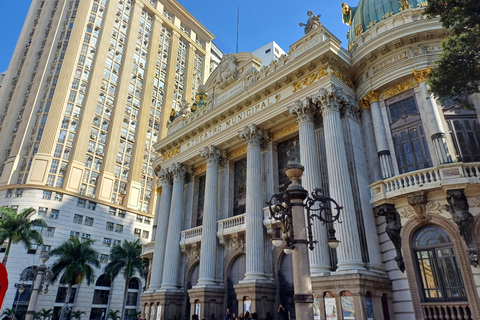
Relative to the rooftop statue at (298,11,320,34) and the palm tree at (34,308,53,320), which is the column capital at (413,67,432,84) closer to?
the rooftop statue at (298,11,320,34)

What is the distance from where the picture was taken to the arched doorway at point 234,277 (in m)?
22.1

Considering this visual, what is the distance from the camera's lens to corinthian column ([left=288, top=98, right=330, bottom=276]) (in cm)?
1670

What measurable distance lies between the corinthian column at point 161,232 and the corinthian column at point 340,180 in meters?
15.2

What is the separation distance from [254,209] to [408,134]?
375 inches

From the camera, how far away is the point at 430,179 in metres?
15.5

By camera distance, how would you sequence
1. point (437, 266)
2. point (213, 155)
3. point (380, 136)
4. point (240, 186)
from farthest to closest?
point (213, 155) → point (240, 186) → point (380, 136) → point (437, 266)

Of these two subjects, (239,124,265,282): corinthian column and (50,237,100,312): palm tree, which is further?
(50,237,100,312): palm tree

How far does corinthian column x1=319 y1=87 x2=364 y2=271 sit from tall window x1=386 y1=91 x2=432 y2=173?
9.22ft

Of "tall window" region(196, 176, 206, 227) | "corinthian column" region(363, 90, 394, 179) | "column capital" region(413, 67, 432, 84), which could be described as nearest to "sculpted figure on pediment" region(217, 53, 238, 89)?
"tall window" region(196, 176, 206, 227)

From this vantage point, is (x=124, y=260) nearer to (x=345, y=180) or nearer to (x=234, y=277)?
(x=234, y=277)

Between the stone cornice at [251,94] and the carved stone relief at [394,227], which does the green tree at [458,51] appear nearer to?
the carved stone relief at [394,227]

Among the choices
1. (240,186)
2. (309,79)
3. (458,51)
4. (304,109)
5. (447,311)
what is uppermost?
(309,79)

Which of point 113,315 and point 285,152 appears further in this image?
point 113,315

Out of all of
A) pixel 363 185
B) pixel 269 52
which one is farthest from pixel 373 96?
pixel 269 52
